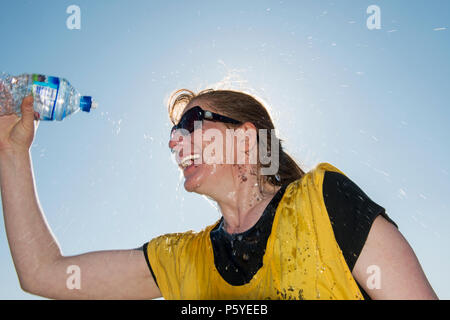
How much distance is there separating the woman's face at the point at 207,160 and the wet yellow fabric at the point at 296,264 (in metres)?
0.51

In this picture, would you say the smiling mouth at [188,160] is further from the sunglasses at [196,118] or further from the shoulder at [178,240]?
the shoulder at [178,240]

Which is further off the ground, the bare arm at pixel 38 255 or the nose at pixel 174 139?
the nose at pixel 174 139

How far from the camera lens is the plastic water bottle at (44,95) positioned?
10.8 feet

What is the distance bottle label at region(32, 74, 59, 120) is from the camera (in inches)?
129

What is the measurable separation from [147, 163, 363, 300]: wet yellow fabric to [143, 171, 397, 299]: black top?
37mm

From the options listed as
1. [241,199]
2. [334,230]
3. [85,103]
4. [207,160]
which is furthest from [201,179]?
[85,103]

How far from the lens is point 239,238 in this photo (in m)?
2.42

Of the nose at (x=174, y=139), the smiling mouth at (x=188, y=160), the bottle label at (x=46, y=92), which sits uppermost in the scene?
the bottle label at (x=46, y=92)

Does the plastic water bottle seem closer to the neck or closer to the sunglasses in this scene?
the sunglasses

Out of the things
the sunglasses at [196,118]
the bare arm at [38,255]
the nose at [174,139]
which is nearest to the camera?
the bare arm at [38,255]

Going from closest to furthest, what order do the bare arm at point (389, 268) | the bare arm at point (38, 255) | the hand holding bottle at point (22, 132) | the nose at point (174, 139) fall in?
the bare arm at point (389, 268) → the bare arm at point (38, 255) → the hand holding bottle at point (22, 132) → the nose at point (174, 139)

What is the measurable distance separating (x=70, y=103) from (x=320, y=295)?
3263mm

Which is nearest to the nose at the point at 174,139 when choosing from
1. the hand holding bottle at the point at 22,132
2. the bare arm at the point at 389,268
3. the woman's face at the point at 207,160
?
the woman's face at the point at 207,160
